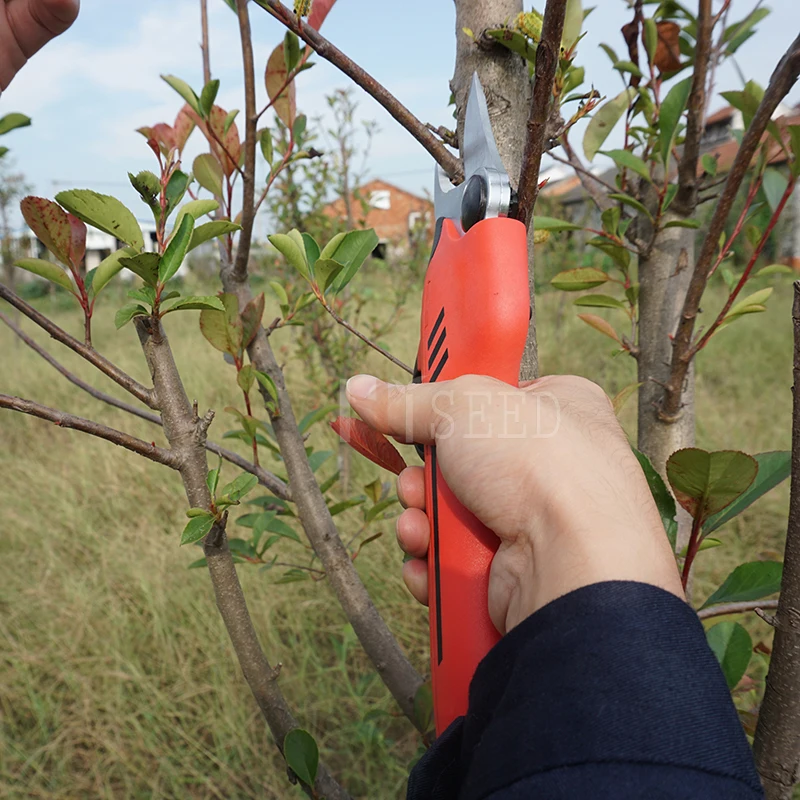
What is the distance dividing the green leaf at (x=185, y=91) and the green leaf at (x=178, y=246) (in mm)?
372

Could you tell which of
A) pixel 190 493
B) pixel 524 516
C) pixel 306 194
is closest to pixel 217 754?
pixel 190 493

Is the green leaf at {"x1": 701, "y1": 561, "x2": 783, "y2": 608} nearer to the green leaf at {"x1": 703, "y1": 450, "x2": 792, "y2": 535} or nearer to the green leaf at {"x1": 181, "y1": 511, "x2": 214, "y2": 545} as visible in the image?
the green leaf at {"x1": 703, "y1": 450, "x2": 792, "y2": 535}

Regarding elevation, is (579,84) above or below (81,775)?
above

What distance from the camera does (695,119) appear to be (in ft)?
3.47

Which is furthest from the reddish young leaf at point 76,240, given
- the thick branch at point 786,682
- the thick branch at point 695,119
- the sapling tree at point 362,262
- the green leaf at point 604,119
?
the thick branch at point 695,119

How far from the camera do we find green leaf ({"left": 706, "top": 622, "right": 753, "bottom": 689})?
852mm

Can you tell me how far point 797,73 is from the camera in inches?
29.5

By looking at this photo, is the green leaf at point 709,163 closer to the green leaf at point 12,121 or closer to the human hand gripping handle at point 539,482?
the human hand gripping handle at point 539,482

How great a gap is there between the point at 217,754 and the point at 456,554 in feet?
4.79

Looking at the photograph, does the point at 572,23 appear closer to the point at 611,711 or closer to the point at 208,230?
the point at 208,230

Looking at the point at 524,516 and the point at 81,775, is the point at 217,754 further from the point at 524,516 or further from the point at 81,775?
the point at 524,516

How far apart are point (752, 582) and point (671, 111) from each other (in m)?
0.70

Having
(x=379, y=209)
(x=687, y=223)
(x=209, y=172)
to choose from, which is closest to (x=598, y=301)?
(x=687, y=223)

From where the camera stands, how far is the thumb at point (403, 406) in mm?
751
